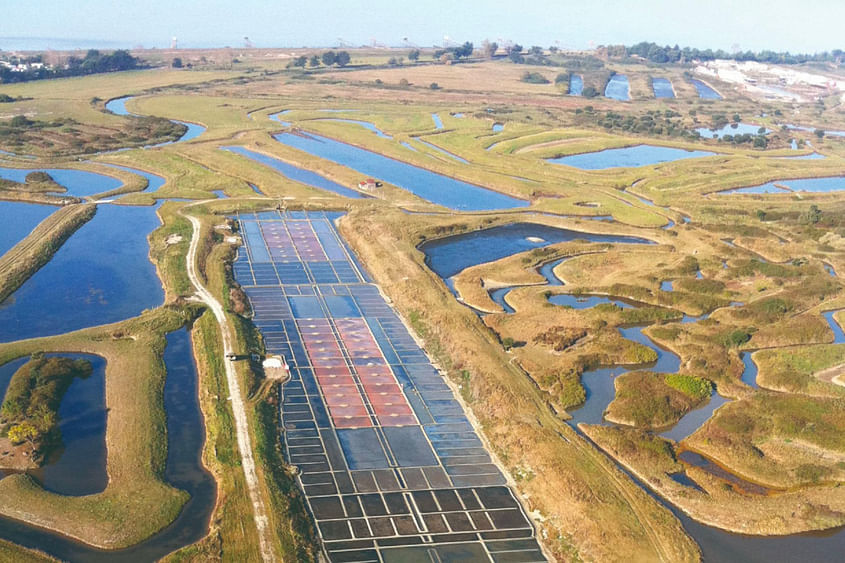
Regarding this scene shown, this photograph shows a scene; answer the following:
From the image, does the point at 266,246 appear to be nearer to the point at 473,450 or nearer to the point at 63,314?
the point at 63,314

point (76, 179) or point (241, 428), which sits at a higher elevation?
point (76, 179)

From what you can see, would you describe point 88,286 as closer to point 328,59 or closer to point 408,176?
point 408,176

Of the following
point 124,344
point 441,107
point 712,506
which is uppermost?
point 441,107

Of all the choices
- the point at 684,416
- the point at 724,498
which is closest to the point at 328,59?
the point at 684,416

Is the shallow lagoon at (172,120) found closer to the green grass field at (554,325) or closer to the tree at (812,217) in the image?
the green grass field at (554,325)

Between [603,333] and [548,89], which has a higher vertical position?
[548,89]

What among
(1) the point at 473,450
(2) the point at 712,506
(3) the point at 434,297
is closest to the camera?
(2) the point at 712,506

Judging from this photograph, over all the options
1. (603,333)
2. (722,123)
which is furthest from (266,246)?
(722,123)
